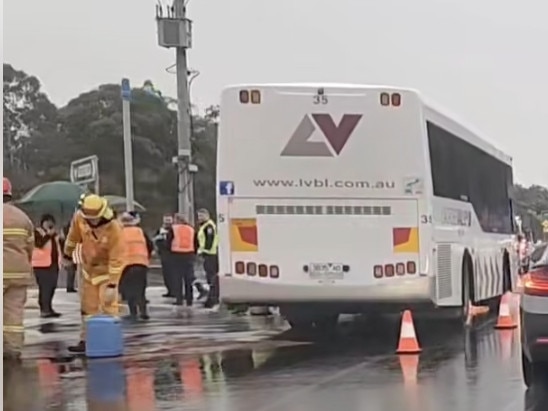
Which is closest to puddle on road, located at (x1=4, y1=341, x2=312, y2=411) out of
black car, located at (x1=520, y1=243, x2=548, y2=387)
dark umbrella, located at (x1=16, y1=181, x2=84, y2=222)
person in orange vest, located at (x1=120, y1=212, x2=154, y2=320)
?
black car, located at (x1=520, y1=243, x2=548, y2=387)

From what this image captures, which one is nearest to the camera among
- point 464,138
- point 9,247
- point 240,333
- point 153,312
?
point 9,247

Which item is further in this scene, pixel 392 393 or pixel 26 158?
pixel 26 158

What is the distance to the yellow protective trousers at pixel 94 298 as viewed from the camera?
12.8 metres

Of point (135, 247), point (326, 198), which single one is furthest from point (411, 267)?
point (135, 247)

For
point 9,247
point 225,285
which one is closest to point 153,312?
point 225,285

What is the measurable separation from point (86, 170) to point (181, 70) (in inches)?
237

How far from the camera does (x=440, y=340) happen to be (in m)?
15.1

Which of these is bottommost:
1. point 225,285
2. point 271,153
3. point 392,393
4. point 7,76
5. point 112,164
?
point 392,393

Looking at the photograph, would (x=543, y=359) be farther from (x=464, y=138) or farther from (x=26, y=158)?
(x=26, y=158)

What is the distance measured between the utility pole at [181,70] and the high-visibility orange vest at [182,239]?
461 centimetres

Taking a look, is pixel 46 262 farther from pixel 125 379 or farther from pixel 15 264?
pixel 125 379

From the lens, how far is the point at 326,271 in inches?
565

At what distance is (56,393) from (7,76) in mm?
49649

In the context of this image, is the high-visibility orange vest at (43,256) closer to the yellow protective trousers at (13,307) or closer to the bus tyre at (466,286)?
the bus tyre at (466,286)
